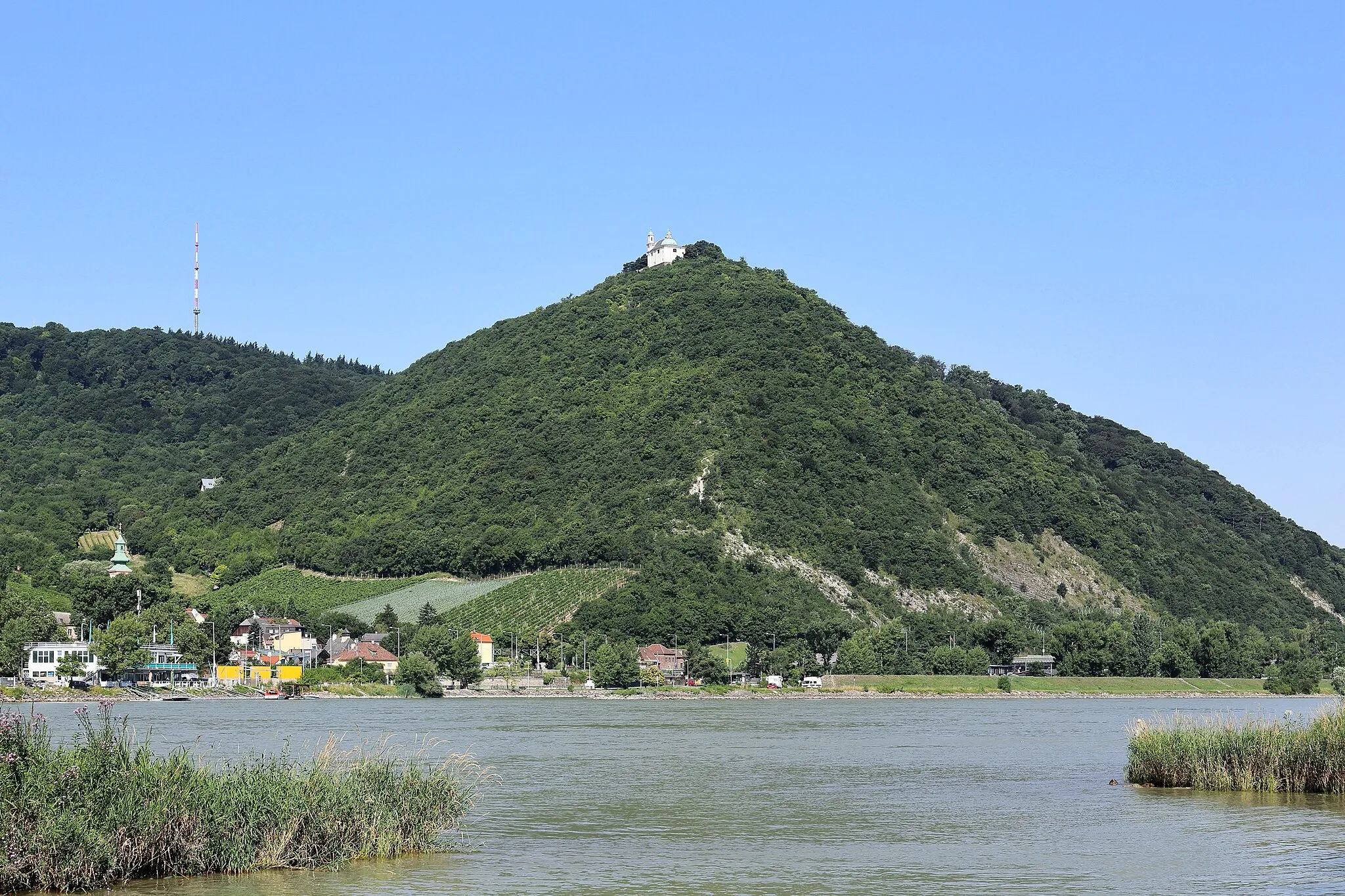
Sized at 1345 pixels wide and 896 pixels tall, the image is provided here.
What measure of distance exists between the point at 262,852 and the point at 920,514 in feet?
559

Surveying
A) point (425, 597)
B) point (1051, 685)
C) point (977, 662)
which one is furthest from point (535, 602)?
point (1051, 685)

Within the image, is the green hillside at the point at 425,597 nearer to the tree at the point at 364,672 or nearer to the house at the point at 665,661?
the tree at the point at 364,672

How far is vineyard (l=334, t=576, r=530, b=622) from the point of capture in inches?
6575

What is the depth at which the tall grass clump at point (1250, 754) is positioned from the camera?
4094 cm

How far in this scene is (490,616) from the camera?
521 feet

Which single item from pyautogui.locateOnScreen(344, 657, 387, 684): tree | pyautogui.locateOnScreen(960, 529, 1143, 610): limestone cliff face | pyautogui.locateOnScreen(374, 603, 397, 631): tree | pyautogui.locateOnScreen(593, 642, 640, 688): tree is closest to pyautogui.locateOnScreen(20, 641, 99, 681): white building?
pyautogui.locateOnScreen(344, 657, 387, 684): tree

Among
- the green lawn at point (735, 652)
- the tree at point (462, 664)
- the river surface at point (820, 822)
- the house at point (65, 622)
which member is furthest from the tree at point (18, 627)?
the green lawn at point (735, 652)

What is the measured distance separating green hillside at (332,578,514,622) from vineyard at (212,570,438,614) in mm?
1179

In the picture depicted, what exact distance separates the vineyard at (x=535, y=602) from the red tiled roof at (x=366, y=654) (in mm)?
9893

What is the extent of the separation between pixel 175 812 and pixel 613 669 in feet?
358

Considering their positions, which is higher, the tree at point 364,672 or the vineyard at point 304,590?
the vineyard at point 304,590

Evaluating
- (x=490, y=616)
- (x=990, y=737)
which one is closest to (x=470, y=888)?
(x=990, y=737)

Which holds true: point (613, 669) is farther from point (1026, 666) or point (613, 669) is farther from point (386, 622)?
point (1026, 666)

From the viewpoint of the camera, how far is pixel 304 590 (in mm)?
185625
